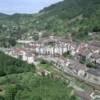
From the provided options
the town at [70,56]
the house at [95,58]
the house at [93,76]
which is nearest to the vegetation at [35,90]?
the house at [93,76]

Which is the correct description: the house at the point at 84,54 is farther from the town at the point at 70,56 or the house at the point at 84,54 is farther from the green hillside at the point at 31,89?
the green hillside at the point at 31,89

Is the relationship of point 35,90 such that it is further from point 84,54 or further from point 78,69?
point 84,54

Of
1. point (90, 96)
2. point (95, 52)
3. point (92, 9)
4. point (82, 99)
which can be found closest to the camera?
point (82, 99)

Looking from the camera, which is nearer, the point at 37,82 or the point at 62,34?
the point at 37,82

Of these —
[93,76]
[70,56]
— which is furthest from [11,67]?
[70,56]

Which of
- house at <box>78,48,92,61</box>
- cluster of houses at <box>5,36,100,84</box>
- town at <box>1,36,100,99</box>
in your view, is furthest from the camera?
house at <box>78,48,92,61</box>

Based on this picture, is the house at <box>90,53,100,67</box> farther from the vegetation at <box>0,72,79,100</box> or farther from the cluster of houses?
the vegetation at <box>0,72,79,100</box>

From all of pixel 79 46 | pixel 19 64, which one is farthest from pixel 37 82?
pixel 79 46

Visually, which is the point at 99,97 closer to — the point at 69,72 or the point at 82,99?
the point at 82,99

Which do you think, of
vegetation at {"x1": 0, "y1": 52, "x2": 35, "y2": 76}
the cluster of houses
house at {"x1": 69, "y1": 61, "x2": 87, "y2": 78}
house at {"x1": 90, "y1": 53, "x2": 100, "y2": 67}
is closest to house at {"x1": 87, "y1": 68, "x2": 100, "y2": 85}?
the cluster of houses
